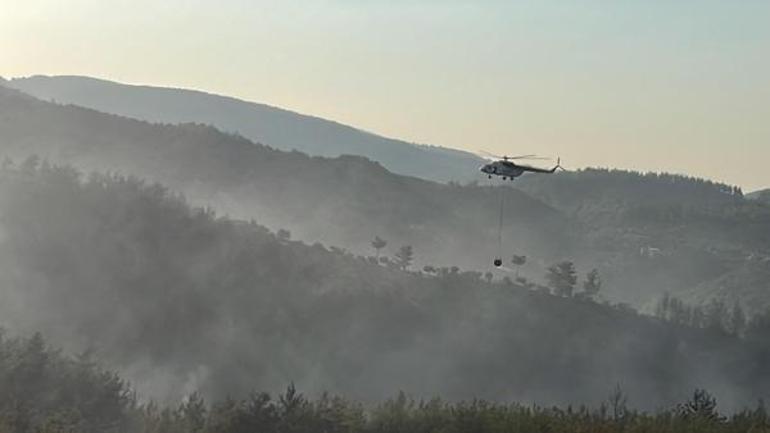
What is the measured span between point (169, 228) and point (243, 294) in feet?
59.3

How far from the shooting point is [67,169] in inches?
6373

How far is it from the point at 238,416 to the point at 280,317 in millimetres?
98987

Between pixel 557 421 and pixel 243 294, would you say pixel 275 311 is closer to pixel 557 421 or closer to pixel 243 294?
pixel 243 294

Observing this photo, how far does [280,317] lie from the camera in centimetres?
15175

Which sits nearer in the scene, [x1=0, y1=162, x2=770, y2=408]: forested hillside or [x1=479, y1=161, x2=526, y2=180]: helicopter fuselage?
[x1=479, y1=161, x2=526, y2=180]: helicopter fuselage

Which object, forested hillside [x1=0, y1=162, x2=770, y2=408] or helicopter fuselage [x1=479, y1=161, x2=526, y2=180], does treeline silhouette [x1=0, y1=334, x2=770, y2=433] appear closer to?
helicopter fuselage [x1=479, y1=161, x2=526, y2=180]

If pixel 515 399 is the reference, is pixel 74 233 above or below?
above

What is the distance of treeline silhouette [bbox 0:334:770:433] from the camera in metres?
53.6

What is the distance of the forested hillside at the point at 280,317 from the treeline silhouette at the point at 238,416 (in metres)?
55.0

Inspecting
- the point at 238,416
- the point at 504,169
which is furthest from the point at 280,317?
the point at 238,416

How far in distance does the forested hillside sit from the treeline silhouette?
55.0m

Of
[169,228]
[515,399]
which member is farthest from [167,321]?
[515,399]

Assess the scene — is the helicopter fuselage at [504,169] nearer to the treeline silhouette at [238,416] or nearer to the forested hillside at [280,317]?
the treeline silhouette at [238,416]

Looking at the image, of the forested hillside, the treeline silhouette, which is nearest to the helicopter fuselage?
the treeline silhouette
